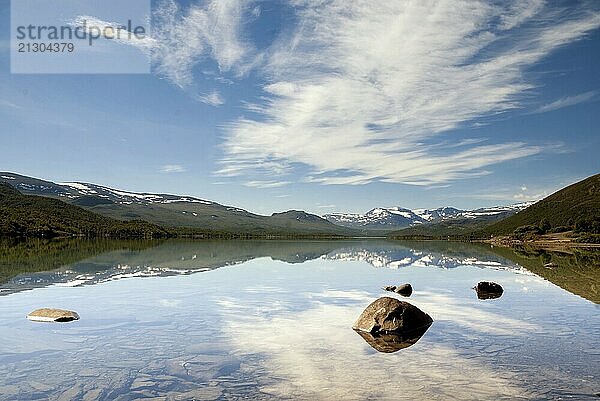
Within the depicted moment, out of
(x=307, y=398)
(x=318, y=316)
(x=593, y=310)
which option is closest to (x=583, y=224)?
(x=593, y=310)

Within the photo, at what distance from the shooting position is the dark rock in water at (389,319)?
846 inches

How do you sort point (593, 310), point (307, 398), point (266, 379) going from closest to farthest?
point (307, 398)
point (266, 379)
point (593, 310)

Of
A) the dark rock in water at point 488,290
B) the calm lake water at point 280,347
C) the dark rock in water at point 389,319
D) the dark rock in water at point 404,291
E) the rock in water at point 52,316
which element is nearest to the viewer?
the calm lake water at point 280,347

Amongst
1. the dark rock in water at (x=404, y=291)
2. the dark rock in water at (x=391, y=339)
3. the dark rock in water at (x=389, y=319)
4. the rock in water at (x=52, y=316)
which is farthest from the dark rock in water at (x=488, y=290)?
the rock in water at (x=52, y=316)

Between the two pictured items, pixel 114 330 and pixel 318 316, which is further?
pixel 318 316

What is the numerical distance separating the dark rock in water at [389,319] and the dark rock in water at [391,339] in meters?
0.25

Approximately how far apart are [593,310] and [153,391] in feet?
87.0

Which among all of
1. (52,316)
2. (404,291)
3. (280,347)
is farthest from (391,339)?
(52,316)

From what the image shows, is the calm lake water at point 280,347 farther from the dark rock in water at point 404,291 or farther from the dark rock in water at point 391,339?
the dark rock in water at point 404,291

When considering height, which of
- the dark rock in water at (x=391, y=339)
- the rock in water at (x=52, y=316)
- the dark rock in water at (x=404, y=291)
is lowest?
the dark rock in water at (x=391, y=339)

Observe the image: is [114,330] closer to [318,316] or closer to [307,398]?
[318,316]

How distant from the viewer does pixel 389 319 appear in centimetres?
2170

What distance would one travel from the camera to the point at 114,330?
21.5m

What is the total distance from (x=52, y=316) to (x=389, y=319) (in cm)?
1739
